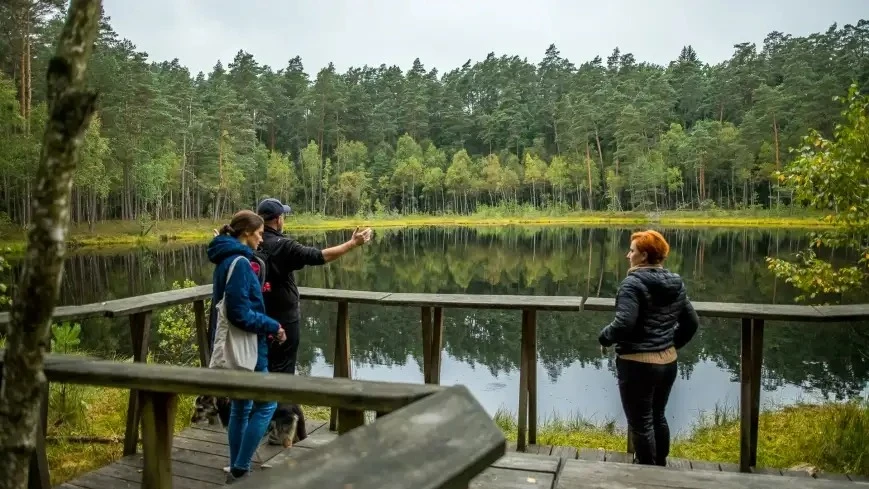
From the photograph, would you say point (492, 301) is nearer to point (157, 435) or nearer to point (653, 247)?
point (653, 247)

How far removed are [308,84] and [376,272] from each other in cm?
5650

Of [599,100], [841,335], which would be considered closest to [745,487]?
[841,335]

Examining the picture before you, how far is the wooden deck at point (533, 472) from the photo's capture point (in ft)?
6.57

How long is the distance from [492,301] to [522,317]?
0.71 ft

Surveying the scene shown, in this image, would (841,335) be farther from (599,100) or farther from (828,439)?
(599,100)

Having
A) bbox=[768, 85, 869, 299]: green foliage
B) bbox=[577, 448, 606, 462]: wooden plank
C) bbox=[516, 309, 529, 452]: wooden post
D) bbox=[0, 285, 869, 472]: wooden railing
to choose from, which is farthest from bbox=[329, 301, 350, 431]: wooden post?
bbox=[768, 85, 869, 299]: green foliage

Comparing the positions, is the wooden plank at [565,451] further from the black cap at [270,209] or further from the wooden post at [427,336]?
the black cap at [270,209]

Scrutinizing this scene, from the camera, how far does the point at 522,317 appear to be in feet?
12.5

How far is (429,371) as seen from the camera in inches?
156

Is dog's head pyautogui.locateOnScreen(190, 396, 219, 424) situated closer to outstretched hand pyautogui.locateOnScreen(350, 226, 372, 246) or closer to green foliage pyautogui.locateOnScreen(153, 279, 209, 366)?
outstretched hand pyautogui.locateOnScreen(350, 226, 372, 246)

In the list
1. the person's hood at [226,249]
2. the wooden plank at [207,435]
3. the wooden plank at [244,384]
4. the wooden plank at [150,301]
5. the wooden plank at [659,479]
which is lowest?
the wooden plank at [207,435]

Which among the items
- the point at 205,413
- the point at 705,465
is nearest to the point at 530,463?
the point at 705,465

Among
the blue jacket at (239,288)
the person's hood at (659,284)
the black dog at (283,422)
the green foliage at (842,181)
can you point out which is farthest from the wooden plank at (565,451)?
the green foliage at (842,181)

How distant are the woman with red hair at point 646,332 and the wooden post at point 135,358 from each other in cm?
277
